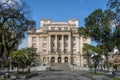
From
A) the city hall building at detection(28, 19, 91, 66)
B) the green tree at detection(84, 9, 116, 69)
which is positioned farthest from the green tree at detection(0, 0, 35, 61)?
the city hall building at detection(28, 19, 91, 66)

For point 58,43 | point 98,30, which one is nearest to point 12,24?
point 98,30

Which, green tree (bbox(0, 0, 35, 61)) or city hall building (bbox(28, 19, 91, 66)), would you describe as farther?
city hall building (bbox(28, 19, 91, 66))

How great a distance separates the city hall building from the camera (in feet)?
483

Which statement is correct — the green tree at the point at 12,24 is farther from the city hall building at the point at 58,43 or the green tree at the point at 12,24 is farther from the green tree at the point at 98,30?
the city hall building at the point at 58,43

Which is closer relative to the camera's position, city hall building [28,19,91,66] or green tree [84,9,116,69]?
green tree [84,9,116,69]

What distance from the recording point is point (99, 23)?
5409 centimetres

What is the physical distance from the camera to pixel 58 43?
153m

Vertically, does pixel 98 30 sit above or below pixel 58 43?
below

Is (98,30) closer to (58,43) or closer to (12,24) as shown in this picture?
(12,24)

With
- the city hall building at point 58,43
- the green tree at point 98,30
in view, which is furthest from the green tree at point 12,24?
the city hall building at point 58,43

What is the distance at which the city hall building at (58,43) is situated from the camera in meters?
147

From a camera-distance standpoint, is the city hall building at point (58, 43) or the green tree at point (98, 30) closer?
the green tree at point (98, 30)

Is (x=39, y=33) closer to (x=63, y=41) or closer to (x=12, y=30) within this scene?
(x=63, y=41)

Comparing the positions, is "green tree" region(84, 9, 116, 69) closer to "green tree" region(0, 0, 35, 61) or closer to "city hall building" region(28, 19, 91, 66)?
"green tree" region(0, 0, 35, 61)
